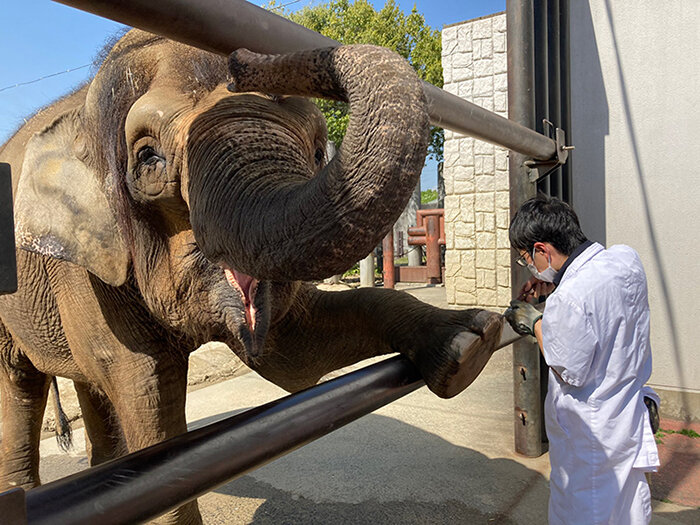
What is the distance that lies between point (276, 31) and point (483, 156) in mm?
5955

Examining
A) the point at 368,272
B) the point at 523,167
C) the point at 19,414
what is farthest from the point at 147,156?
the point at 368,272

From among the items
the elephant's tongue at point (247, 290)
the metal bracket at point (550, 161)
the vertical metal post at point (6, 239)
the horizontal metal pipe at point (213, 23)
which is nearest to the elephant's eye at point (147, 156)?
the elephant's tongue at point (247, 290)

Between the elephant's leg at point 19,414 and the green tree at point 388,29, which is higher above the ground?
the green tree at point 388,29

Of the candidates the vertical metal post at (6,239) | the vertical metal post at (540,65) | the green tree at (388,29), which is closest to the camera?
the vertical metal post at (6,239)

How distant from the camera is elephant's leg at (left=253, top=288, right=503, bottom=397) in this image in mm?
1384

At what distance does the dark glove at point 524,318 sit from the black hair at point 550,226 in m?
0.24

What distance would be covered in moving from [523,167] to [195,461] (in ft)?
7.66

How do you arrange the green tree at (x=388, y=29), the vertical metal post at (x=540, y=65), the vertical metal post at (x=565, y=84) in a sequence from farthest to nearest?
the green tree at (x=388, y=29) < the vertical metal post at (x=565, y=84) < the vertical metal post at (x=540, y=65)

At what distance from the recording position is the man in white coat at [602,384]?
1774 millimetres

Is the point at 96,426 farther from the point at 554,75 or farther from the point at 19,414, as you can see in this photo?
the point at 554,75

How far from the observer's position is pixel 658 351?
3.71 meters

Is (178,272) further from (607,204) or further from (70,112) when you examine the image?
(607,204)

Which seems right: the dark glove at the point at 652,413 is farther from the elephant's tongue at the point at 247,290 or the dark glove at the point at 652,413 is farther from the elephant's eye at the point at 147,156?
the elephant's eye at the point at 147,156

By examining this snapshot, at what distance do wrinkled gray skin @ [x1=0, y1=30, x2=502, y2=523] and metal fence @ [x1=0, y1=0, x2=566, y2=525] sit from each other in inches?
3.2
